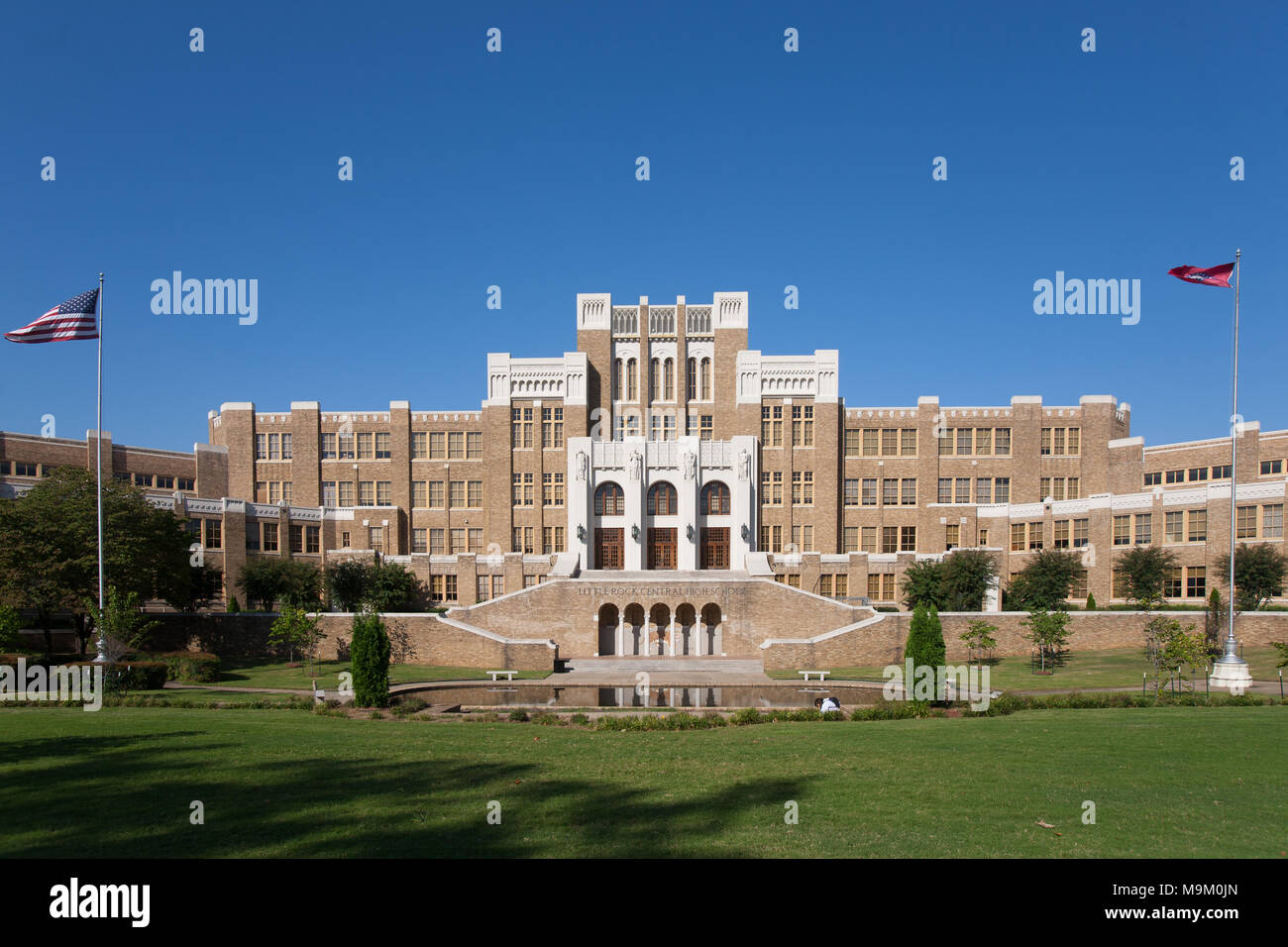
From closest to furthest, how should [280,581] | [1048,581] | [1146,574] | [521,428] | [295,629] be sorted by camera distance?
[295,629], [1048,581], [1146,574], [280,581], [521,428]

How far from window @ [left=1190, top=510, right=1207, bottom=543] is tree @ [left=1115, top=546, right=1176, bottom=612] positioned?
191 centimetres

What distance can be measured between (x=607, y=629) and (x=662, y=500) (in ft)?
36.7

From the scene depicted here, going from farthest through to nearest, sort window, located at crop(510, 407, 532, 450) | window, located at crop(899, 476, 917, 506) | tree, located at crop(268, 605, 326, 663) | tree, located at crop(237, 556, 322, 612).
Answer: window, located at crop(899, 476, 917, 506) → window, located at crop(510, 407, 532, 450) → tree, located at crop(237, 556, 322, 612) → tree, located at crop(268, 605, 326, 663)

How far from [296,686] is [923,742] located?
82.9 ft

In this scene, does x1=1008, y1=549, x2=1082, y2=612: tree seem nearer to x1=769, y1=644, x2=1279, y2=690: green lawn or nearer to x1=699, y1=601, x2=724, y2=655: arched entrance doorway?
x1=769, y1=644, x2=1279, y2=690: green lawn

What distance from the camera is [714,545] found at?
51.5 metres

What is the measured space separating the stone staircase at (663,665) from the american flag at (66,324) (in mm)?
23709

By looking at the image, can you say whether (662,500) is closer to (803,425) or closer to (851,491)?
(803,425)

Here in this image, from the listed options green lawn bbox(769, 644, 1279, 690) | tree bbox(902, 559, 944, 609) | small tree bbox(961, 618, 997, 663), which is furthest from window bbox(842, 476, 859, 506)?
green lawn bbox(769, 644, 1279, 690)

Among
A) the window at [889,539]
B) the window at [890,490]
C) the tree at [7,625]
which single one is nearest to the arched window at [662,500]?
the window at [889,539]

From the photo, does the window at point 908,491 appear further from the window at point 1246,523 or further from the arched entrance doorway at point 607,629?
the arched entrance doorway at point 607,629

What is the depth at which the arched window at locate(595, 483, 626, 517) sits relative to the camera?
168ft

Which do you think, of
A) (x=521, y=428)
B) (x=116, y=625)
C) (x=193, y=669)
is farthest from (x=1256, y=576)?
(x=116, y=625)
